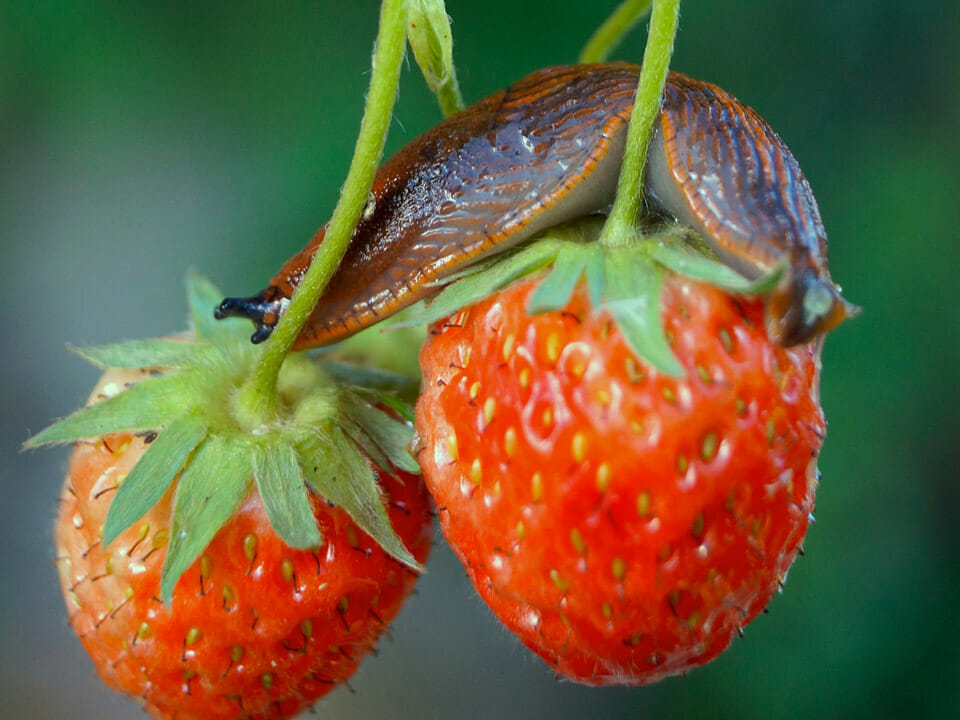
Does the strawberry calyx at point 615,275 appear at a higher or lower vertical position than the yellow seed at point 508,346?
higher

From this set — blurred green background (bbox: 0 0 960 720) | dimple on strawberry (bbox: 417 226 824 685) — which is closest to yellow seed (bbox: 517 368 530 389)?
dimple on strawberry (bbox: 417 226 824 685)

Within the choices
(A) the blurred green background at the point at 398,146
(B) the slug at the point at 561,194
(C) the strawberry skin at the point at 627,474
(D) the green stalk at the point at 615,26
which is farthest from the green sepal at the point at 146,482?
(A) the blurred green background at the point at 398,146

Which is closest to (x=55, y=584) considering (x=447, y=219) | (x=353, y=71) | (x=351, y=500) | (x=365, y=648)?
(x=353, y=71)

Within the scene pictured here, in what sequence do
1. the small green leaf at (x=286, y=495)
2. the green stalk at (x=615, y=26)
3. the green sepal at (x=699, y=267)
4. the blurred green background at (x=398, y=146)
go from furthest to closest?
the blurred green background at (x=398, y=146) → the green stalk at (x=615, y=26) → the small green leaf at (x=286, y=495) → the green sepal at (x=699, y=267)

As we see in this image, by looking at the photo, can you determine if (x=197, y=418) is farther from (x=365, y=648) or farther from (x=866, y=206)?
(x=866, y=206)

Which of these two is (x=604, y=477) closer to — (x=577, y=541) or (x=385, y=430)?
(x=577, y=541)

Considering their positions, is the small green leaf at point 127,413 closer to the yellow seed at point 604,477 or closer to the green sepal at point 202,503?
the green sepal at point 202,503

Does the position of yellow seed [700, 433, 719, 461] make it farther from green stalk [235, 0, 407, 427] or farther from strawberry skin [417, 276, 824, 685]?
green stalk [235, 0, 407, 427]
